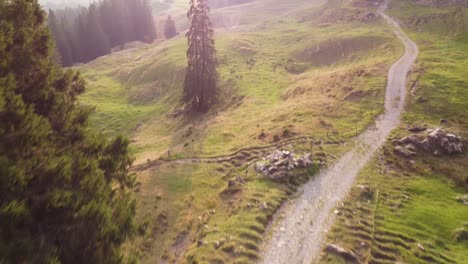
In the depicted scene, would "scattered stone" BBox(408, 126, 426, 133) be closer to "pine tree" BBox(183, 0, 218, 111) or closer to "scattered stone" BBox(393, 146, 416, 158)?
"scattered stone" BBox(393, 146, 416, 158)

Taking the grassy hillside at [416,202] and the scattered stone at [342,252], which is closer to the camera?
the scattered stone at [342,252]

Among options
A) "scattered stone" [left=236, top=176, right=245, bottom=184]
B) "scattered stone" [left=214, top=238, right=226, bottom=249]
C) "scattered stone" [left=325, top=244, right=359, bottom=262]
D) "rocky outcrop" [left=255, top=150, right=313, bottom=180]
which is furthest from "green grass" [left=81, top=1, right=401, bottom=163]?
"scattered stone" [left=325, top=244, right=359, bottom=262]

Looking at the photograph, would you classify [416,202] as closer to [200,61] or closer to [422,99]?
[422,99]

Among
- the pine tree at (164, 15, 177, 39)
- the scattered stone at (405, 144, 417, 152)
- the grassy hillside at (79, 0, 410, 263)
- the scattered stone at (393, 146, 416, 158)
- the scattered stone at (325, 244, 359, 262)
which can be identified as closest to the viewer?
the scattered stone at (325, 244, 359, 262)

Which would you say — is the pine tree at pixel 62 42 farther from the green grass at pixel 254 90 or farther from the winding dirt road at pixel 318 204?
the winding dirt road at pixel 318 204

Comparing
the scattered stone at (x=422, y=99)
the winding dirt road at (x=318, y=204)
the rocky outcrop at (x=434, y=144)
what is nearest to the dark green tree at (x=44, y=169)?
the winding dirt road at (x=318, y=204)

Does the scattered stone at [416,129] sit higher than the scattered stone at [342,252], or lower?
lower
